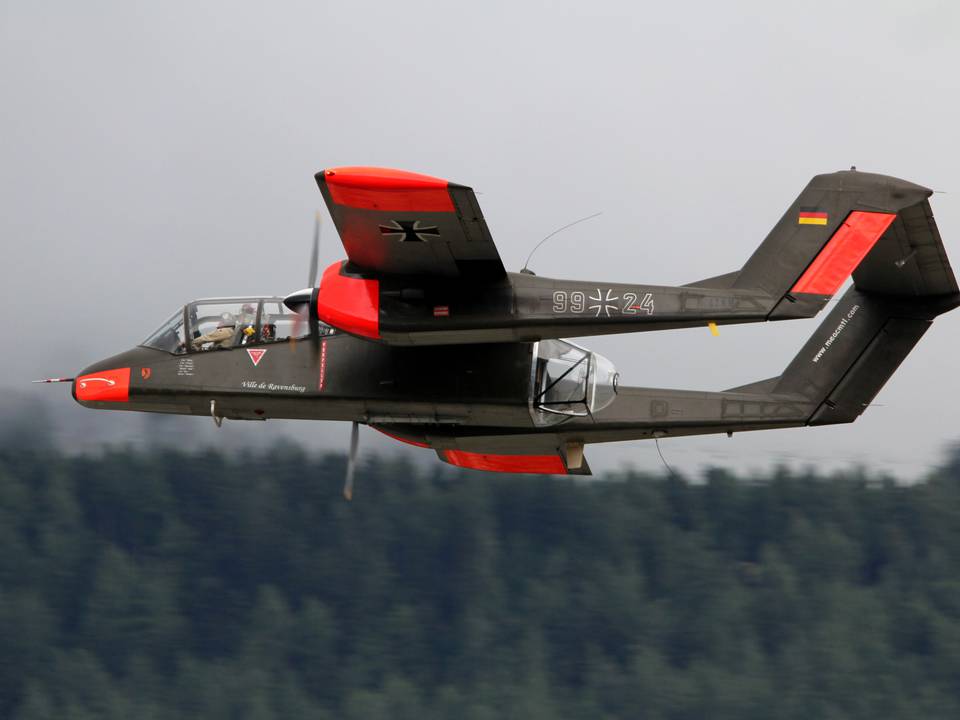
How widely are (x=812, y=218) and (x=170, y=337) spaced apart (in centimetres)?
1080

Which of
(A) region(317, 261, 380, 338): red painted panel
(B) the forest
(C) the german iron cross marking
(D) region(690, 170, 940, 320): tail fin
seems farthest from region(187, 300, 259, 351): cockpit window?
(B) the forest

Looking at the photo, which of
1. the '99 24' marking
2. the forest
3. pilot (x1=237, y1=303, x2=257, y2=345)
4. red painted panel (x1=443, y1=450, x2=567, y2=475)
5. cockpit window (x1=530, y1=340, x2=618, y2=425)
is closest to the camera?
the '99 24' marking

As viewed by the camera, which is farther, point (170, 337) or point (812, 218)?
point (170, 337)

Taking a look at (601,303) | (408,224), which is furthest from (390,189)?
(601,303)

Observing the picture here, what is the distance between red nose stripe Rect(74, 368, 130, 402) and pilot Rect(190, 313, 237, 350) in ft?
4.34

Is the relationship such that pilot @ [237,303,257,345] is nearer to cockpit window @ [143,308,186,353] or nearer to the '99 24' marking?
cockpit window @ [143,308,186,353]

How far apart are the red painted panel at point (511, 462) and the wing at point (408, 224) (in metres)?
5.33

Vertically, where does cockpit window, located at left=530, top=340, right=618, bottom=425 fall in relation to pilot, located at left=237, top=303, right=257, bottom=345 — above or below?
below

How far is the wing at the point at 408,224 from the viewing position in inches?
737

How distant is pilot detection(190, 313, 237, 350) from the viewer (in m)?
23.6

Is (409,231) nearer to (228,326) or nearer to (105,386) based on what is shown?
(228,326)

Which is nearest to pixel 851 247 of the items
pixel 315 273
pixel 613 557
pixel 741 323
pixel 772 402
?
pixel 741 323

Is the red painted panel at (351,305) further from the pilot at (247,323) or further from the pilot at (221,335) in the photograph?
the pilot at (221,335)

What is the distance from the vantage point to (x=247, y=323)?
23562mm
